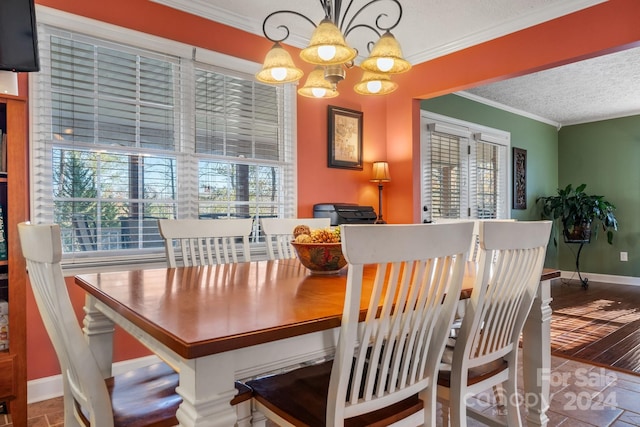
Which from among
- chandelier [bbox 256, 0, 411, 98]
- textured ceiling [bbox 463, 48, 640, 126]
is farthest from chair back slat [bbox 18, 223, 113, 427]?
textured ceiling [bbox 463, 48, 640, 126]

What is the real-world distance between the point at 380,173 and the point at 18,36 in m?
2.73

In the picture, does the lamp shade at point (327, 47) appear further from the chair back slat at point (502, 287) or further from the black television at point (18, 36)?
the black television at point (18, 36)

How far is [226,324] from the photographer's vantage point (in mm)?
965

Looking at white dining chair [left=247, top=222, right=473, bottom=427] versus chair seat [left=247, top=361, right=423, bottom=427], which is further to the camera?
chair seat [left=247, top=361, right=423, bottom=427]

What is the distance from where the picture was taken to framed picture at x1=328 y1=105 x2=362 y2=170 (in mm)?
3682

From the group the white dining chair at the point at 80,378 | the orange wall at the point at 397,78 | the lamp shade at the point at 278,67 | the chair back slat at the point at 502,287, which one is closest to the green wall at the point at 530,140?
the orange wall at the point at 397,78

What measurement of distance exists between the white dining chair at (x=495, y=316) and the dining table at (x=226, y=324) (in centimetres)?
10

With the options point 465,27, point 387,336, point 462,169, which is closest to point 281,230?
point 387,336

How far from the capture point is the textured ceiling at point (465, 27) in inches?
116

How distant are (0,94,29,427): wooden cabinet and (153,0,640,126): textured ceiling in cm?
136

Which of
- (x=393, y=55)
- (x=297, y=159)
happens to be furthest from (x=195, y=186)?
(x=393, y=55)

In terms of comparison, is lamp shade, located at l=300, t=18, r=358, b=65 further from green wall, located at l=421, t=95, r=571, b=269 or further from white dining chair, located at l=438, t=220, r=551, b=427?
green wall, located at l=421, t=95, r=571, b=269

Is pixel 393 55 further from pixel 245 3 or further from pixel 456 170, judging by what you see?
pixel 456 170

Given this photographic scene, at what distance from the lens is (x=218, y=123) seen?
3057 mm
